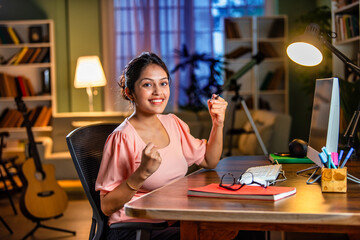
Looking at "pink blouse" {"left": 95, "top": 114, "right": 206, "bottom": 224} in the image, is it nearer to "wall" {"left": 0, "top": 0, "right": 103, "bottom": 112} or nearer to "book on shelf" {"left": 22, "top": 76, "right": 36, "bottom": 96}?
"book on shelf" {"left": 22, "top": 76, "right": 36, "bottom": 96}

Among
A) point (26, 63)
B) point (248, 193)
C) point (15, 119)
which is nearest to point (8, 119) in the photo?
point (15, 119)

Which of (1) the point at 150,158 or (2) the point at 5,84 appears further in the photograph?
(2) the point at 5,84

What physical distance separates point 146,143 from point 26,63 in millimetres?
5020

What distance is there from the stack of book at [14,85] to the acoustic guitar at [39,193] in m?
2.45

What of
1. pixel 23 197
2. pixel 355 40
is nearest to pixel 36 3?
pixel 23 197

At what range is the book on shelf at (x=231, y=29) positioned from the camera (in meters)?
6.64

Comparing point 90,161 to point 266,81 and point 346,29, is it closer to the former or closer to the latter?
point 346,29

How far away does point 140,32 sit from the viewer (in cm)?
696

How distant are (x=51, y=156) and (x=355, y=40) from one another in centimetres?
345

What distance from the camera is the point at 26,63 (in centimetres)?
635

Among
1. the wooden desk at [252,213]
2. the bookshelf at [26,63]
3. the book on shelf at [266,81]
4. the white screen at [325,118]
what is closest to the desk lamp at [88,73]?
the bookshelf at [26,63]

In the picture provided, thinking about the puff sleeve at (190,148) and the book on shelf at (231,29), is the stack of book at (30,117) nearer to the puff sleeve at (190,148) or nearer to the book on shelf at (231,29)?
the book on shelf at (231,29)

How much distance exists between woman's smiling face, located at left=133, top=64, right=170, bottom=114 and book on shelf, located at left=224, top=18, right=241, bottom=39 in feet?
16.4

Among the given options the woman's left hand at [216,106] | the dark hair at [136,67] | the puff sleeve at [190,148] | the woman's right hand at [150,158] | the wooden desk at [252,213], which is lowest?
the wooden desk at [252,213]
